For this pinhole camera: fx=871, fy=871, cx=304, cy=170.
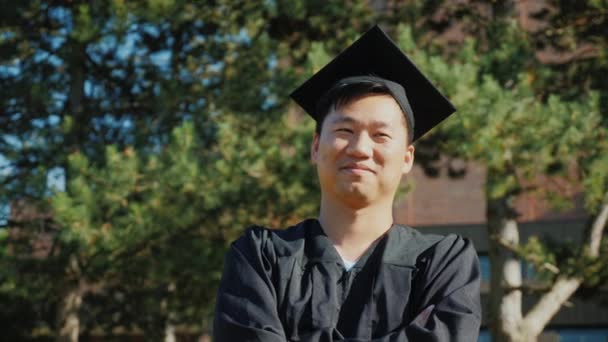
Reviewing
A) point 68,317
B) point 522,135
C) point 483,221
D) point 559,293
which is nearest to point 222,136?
point 522,135

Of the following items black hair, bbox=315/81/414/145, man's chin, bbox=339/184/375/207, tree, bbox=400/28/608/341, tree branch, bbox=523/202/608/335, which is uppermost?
tree, bbox=400/28/608/341

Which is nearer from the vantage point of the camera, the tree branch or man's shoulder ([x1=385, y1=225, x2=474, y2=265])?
man's shoulder ([x1=385, y1=225, x2=474, y2=265])

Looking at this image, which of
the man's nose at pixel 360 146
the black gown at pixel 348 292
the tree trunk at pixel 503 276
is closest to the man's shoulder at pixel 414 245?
the black gown at pixel 348 292

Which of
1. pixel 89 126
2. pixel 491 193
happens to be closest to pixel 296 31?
pixel 89 126

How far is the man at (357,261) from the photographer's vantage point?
7.65ft

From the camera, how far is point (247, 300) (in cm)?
238

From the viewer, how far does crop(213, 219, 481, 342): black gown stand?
232cm

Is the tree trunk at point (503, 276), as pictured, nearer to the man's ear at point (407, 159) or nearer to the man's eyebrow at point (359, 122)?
the man's ear at point (407, 159)

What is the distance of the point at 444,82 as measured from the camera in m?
8.43

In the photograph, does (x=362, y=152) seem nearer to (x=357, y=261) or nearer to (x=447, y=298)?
(x=357, y=261)

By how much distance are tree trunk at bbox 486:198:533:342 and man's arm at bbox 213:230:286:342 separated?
8258 millimetres

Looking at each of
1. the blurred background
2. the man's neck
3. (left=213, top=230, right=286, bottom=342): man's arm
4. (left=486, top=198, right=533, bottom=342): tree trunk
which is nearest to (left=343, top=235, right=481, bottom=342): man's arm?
the man's neck

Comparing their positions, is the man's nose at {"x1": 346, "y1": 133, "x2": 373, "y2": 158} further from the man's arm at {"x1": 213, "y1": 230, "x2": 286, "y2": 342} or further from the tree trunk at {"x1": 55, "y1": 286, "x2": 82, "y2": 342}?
the tree trunk at {"x1": 55, "y1": 286, "x2": 82, "y2": 342}

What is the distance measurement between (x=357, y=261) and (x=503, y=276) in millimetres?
8586
